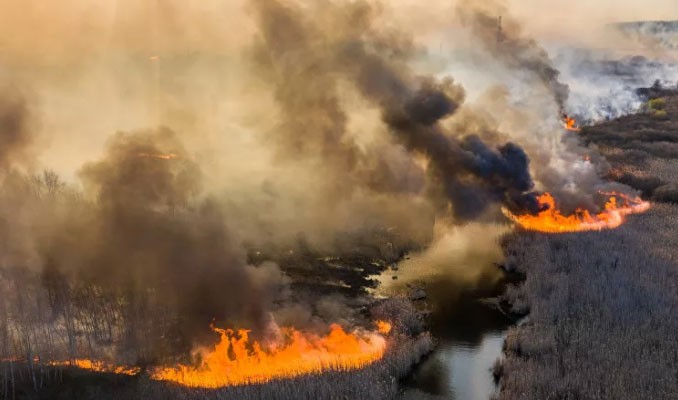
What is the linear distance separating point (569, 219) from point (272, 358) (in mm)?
33734

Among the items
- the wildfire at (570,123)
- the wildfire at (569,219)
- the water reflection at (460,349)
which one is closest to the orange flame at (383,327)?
the water reflection at (460,349)

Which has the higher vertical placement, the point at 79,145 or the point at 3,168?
the point at 79,145

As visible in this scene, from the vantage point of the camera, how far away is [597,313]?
1344 inches

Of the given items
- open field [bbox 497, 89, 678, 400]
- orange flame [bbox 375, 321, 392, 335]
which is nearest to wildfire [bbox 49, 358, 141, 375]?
orange flame [bbox 375, 321, 392, 335]

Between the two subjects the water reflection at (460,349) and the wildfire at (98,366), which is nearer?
the wildfire at (98,366)

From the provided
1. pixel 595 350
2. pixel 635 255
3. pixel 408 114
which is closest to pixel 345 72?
pixel 408 114

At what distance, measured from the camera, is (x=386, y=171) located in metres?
56.1

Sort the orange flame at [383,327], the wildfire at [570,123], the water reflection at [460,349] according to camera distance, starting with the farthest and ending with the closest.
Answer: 1. the wildfire at [570,123]
2. the orange flame at [383,327]
3. the water reflection at [460,349]

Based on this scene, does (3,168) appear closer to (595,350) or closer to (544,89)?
(595,350)

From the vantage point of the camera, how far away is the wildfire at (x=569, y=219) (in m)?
51.0

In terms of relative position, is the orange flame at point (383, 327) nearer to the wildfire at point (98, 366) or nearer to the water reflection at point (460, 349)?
the water reflection at point (460, 349)

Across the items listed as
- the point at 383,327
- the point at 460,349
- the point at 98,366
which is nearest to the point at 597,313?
the point at 460,349

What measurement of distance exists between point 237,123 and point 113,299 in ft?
192

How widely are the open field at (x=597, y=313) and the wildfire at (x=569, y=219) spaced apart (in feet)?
4.84
